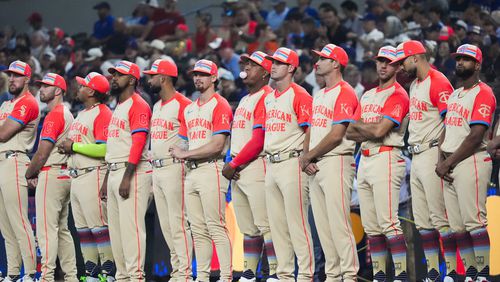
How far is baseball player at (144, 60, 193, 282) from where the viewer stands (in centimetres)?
1116

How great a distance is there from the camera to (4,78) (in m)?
16.3

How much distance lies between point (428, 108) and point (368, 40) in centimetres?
734

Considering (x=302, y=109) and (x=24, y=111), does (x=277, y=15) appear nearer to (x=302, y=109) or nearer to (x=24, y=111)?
(x=24, y=111)

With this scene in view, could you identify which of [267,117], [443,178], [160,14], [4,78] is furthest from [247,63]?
[160,14]

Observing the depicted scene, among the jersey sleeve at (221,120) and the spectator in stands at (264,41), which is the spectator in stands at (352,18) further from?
the jersey sleeve at (221,120)

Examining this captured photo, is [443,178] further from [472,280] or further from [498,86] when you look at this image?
[498,86]

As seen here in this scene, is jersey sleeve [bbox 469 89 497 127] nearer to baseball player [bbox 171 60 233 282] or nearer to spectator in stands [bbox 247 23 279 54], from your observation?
baseball player [bbox 171 60 233 282]

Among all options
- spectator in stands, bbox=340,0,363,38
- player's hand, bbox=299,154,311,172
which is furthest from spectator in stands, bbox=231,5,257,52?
player's hand, bbox=299,154,311,172

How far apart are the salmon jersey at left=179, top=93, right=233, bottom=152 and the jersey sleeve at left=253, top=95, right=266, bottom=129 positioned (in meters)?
0.33

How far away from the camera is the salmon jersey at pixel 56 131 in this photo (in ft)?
39.6

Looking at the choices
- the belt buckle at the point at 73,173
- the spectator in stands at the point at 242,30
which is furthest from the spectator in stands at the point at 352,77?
the belt buckle at the point at 73,173

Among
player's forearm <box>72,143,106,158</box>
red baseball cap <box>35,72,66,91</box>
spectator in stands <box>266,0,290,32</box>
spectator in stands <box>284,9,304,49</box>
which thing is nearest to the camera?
player's forearm <box>72,143,106,158</box>

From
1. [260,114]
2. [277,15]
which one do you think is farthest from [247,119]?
[277,15]

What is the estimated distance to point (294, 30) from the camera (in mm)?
18562
